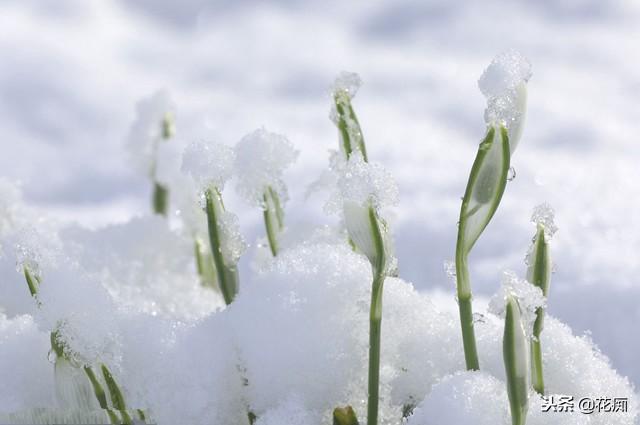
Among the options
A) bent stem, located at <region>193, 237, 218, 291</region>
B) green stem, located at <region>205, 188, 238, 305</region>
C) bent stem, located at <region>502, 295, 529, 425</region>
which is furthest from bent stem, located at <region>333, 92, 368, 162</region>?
bent stem, located at <region>193, 237, 218, 291</region>

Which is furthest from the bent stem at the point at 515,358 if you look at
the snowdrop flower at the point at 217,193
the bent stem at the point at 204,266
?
the bent stem at the point at 204,266

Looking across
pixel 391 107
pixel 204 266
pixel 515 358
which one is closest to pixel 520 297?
pixel 515 358

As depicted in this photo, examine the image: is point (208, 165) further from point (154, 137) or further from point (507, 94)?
point (154, 137)

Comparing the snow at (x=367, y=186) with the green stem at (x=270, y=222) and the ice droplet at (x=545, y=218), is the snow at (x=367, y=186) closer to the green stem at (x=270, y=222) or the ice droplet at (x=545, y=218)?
the ice droplet at (x=545, y=218)

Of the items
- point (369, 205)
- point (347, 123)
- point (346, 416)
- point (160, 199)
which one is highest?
point (160, 199)

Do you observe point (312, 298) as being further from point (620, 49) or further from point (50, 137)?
point (50, 137)

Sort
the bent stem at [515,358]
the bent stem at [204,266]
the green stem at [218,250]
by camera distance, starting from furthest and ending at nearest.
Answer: the bent stem at [204,266]
the green stem at [218,250]
the bent stem at [515,358]

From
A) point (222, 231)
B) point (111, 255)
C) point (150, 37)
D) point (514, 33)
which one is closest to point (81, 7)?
point (150, 37)
